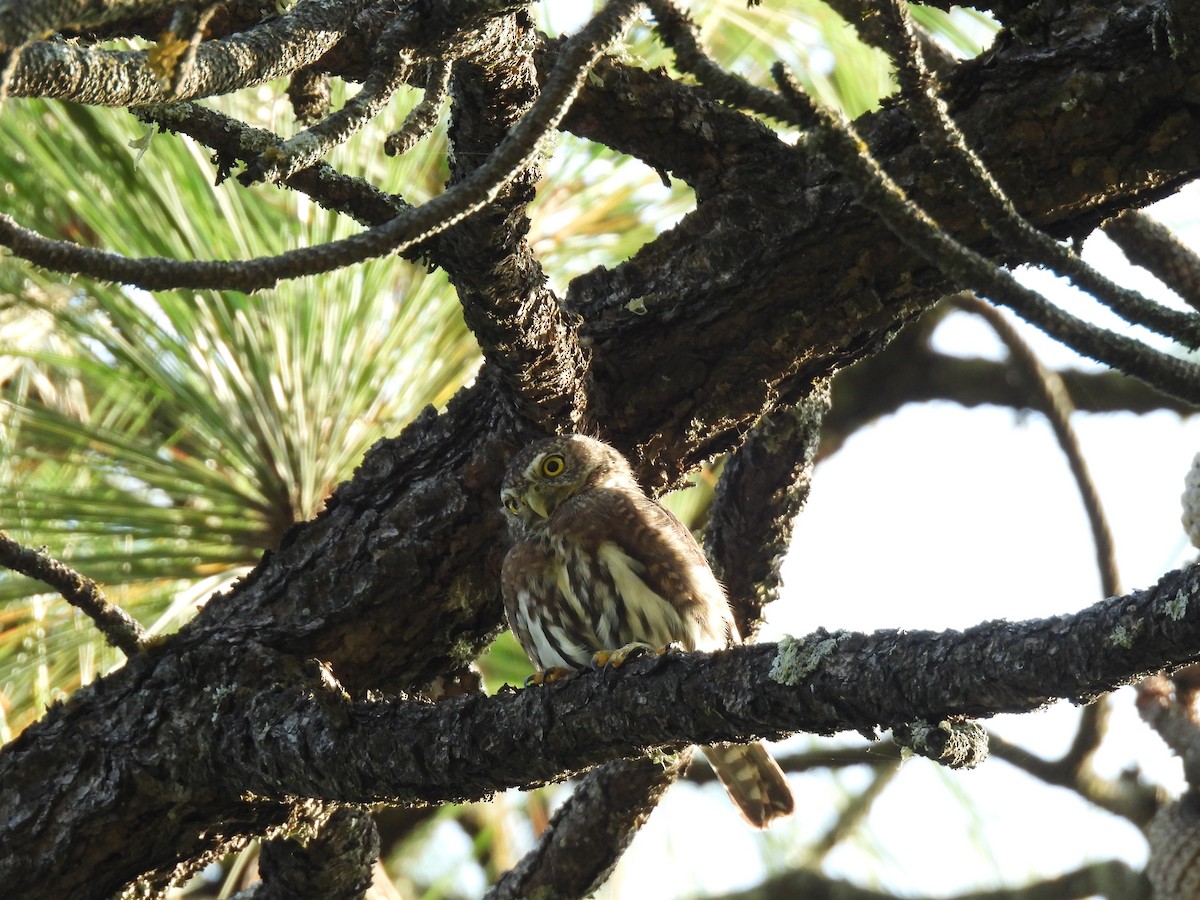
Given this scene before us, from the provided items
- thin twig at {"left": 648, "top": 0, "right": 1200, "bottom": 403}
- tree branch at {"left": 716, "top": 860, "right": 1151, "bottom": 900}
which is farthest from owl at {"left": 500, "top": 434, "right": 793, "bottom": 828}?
thin twig at {"left": 648, "top": 0, "right": 1200, "bottom": 403}

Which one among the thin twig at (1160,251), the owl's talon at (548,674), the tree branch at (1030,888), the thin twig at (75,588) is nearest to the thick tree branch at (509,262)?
the owl's talon at (548,674)

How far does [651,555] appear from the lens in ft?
9.91

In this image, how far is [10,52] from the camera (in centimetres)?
112

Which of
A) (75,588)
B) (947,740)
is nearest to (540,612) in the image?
(75,588)

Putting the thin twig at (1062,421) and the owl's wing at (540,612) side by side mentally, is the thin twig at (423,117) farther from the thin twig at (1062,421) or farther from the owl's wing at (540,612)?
the thin twig at (1062,421)

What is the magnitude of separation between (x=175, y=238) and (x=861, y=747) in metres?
2.55

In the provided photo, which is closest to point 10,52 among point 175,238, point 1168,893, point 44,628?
point 175,238

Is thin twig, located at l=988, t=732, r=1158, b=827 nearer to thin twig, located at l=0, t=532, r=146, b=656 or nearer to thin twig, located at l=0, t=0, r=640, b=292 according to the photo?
thin twig, located at l=0, t=532, r=146, b=656

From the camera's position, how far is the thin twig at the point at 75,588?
2.36 m

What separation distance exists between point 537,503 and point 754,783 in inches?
38.0

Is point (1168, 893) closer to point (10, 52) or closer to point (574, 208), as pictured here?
point (574, 208)

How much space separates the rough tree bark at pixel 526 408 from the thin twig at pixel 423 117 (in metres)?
0.11

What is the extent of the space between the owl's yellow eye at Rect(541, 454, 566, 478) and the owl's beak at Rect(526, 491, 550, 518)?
56mm

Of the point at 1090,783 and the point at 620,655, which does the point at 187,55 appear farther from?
the point at 1090,783
